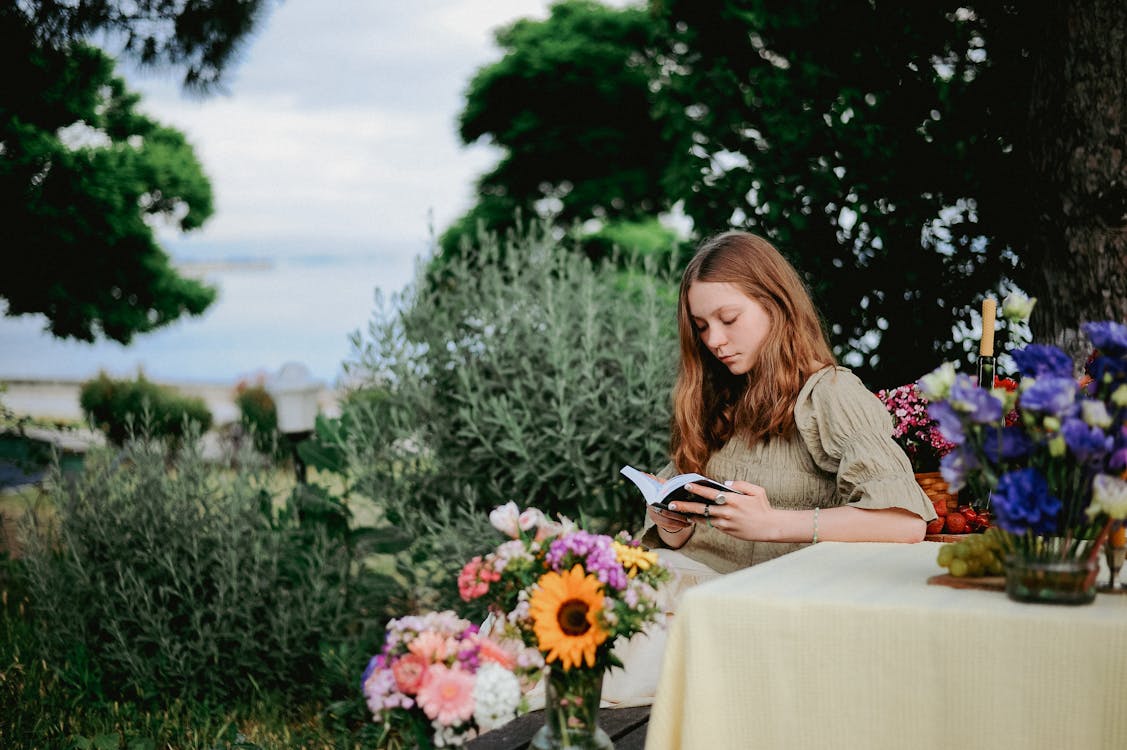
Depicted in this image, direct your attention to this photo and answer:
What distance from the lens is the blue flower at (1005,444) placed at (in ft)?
5.31

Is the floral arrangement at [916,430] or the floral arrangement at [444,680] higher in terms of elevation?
the floral arrangement at [916,430]

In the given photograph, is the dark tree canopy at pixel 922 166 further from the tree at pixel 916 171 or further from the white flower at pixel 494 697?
the white flower at pixel 494 697

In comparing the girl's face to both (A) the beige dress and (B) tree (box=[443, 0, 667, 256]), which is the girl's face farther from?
(B) tree (box=[443, 0, 667, 256])

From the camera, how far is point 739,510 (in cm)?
232

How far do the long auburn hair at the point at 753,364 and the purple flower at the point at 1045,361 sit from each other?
965 mm

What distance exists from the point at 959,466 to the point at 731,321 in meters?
1.10

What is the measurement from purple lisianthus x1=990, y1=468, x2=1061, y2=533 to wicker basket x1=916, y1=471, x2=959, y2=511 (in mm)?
1415

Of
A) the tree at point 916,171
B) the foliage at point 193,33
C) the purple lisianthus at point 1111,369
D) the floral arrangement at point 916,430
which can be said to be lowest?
the floral arrangement at point 916,430

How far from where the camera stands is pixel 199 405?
1198cm

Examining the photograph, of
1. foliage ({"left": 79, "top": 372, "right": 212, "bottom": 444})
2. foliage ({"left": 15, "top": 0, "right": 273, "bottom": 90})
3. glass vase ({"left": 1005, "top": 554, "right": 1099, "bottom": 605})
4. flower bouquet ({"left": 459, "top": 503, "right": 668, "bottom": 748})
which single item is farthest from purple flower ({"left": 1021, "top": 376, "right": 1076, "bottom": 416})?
foliage ({"left": 79, "top": 372, "right": 212, "bottom": 444})

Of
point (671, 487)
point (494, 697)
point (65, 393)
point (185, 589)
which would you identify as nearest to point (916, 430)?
point (671, 487)

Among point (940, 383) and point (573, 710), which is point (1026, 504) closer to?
point (940, 383)

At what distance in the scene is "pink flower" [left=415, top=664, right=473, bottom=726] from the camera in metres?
1.66

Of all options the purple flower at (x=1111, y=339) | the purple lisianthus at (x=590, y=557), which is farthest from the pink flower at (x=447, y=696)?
the purple flower at (x=1111, y=339)
